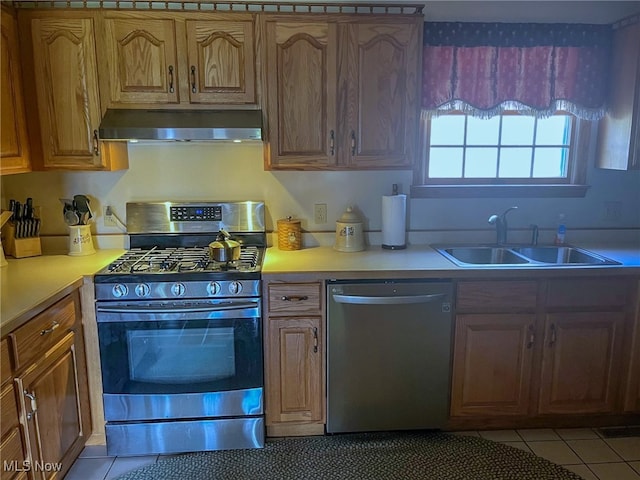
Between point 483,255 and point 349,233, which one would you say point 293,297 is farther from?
point 483,255

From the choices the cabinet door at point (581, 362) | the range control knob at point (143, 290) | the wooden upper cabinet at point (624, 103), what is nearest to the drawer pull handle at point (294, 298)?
the range control knob at point (143, 290)

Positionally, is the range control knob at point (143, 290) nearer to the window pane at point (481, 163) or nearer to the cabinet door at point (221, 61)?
the cabinet door at point (221, 61)

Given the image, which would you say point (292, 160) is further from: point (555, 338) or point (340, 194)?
point (555, 338)

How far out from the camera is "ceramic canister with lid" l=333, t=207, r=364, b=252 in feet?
8.64

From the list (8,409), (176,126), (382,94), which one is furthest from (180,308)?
(382,94)

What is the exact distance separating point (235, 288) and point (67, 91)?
4.16 feet

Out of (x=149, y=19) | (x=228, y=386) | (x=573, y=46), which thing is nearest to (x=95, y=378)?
(x=228, y=386)

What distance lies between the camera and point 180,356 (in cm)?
228

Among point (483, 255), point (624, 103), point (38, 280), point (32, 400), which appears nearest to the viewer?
point (32, 400)

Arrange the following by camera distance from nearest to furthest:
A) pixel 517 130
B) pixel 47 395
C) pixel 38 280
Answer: pixel 47 395 < pixel 38 280 < pixel 517 130

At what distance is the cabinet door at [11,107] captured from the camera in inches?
85.9

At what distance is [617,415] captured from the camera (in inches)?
99.2

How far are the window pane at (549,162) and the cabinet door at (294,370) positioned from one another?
169 centimetres

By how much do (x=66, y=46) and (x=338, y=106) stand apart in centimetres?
134
